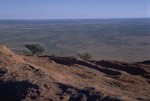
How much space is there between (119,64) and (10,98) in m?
7.85

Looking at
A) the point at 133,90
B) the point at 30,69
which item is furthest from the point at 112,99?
the point at 30,69

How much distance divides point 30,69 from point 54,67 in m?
2.15

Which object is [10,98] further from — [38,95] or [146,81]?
[146,81]

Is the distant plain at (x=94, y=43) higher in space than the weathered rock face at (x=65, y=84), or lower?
lower

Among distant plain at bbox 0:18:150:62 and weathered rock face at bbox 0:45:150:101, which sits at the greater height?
weathered rock face at bbox 0:45:150:101

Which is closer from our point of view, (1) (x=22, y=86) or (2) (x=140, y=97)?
(2) (x=140, y=97)

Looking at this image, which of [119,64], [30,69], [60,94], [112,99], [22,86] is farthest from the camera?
[119,64]

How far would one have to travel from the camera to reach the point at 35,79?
43.7 feet

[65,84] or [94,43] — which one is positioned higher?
[65,84]

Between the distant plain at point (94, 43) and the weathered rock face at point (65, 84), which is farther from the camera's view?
the distant plain at point (94, 43)

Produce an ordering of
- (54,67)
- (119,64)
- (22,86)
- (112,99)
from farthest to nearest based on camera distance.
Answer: (119,64) < (54,67) < (22,86) < (112,99)

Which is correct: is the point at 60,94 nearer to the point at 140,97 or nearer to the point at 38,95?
the point at 38,95

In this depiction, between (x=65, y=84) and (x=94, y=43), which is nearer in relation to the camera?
(x=65, y=84)

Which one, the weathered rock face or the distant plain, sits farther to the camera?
the distant plain
